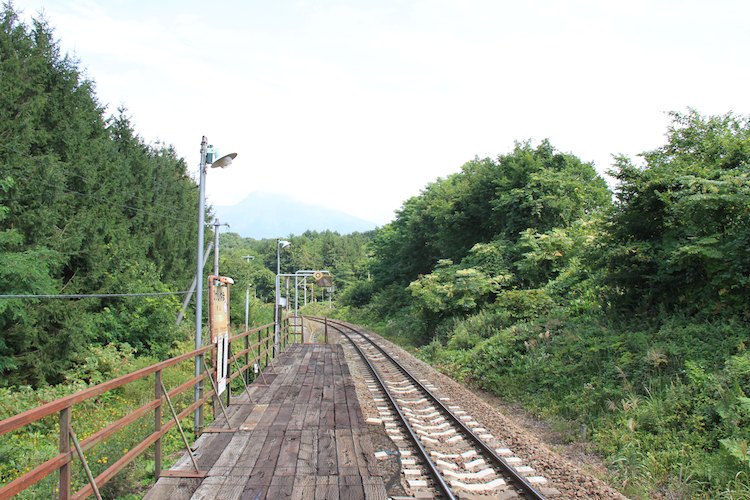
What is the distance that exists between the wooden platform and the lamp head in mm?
3875

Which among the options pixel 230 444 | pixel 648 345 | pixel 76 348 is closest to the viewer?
pixel 230 444

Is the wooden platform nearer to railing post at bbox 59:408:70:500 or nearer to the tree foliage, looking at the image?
railing post at bbox 59:408:70:500

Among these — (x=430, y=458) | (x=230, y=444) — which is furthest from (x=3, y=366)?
(x=430, y=458)

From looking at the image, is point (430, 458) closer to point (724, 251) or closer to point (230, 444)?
point (230, 444)

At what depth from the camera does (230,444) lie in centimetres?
629

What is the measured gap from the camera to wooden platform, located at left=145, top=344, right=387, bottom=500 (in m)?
4.80

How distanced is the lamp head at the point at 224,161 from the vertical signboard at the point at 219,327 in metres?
1.80

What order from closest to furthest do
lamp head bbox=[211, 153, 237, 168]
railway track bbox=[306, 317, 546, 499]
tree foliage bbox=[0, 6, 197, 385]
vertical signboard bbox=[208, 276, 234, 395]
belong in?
railway track bbox=[306, 317, 546, 499], vertical signboard bbox=[208, 276, 234, 395], lamp head bbox=[211, 153, 237, 168], tree foliage bbox=[0, 6, 197, 385]

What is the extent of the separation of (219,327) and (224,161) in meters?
2.62

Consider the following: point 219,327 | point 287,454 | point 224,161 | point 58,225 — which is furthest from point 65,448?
point 58,225

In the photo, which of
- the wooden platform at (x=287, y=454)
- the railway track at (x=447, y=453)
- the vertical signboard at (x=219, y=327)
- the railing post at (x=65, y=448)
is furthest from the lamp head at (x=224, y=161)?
the railing post at (x=65, y=448)

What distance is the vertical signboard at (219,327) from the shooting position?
7.58m

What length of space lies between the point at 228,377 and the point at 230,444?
7.49 feet

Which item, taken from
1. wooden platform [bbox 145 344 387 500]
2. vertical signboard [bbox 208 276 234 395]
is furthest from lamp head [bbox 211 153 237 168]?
wooden platform [bbox 145 344 387 500]
